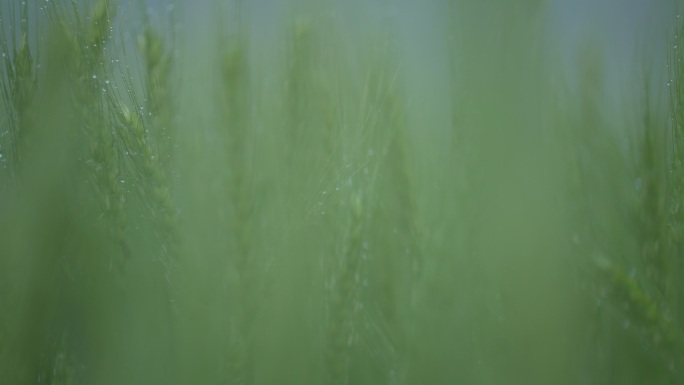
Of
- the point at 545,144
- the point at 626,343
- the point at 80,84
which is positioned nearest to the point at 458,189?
the point at 545,144

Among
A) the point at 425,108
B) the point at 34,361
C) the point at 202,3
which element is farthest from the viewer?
the point at 425,108

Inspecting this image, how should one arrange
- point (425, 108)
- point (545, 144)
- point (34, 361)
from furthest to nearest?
1. point (425, 108)
2. point (545, 144)
3. point (34, 361)

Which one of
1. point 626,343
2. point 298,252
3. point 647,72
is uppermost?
point 647,72

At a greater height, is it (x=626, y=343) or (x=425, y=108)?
(x=425, y=108)

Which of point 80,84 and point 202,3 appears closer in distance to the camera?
point 80,84

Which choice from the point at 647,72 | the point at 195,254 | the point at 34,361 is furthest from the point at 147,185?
the point at 647,72

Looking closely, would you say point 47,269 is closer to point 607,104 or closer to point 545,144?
point 545,144
